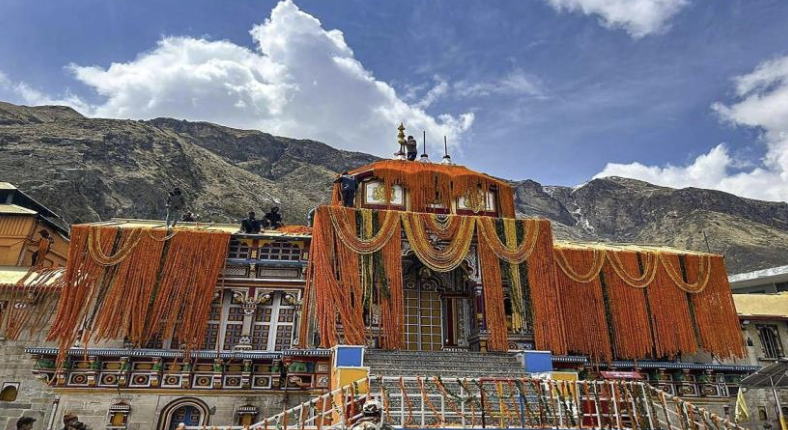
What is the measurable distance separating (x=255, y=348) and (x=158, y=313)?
339 centimetres

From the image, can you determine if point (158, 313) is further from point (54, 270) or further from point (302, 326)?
point (54, 270)

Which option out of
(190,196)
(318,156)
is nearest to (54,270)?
(190,196)

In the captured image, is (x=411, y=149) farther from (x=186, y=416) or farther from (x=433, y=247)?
(x=186, y=416)

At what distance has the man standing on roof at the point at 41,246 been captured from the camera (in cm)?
2114

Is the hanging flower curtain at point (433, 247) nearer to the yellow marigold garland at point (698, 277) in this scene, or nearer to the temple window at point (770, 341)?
the yellow marigold garland at point (698, 277)

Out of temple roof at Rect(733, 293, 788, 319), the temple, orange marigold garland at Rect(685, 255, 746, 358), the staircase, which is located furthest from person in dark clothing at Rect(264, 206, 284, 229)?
temple roof at Rect(733, 293, 788, 319)

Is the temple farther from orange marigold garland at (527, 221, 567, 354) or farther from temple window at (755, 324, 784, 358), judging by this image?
temple window at (755, 324, 784, 358)

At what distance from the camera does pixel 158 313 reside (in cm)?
1497

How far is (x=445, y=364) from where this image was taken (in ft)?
45.6

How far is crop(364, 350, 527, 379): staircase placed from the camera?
13.3 meters

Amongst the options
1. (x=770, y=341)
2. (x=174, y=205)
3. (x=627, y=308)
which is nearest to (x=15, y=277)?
(x=174, y=205)

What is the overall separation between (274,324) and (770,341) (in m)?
21.0

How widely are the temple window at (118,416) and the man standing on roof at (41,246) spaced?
11.0 meters

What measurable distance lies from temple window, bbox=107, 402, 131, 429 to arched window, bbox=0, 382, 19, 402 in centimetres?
438
